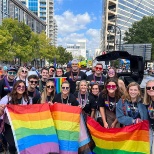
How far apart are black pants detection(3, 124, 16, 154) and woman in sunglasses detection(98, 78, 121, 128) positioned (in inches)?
73.5

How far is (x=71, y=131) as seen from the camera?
496cm

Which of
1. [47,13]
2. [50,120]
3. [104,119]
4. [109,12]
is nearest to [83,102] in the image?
[104,119]

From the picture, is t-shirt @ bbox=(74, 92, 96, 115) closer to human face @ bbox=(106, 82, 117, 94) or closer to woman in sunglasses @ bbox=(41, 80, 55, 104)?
woman in sunglasses @ bbox=(41, 80, 55, 104)

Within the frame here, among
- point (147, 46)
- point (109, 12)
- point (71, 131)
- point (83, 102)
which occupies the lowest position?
point (71, 131)

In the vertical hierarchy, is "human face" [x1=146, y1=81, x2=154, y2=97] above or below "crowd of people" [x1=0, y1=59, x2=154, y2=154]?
above

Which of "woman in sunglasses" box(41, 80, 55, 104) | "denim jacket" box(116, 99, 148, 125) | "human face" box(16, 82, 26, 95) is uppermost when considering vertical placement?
"human face" box(16, 82, 26, 95)

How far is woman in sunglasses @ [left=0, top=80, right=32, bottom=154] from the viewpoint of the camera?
4.95 metres

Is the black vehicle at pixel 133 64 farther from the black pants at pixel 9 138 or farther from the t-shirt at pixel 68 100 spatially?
the black pants at pixel 9 138

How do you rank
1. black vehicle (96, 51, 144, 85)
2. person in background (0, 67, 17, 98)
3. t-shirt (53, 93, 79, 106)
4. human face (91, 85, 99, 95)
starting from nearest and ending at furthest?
t-shirt (53, 93, 79, 106) < human face (91, 85, 99, 95) < person in background (0, 67, 17, 98) < black vehicle (96, 51, 144, 85)

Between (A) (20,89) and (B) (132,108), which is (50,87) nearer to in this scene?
(A) (20,89)

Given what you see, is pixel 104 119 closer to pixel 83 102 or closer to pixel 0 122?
pixel 83 102

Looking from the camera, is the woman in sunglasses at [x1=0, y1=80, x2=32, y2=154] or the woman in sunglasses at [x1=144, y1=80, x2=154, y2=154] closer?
the woman in sunglasses at [x1=144, y1=80, x2=154, y2=154]

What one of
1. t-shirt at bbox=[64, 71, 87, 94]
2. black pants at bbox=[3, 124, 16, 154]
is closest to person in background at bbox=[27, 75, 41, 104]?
black pants at bbox=[3, 124, 16, 154]

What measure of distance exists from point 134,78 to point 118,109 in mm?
4599
